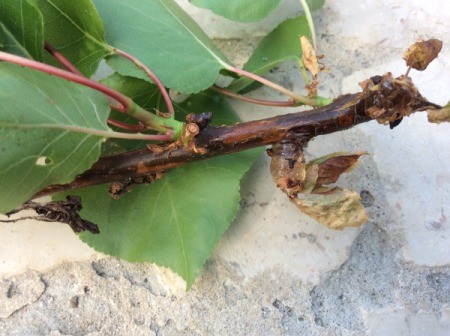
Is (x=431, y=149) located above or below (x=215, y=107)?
below

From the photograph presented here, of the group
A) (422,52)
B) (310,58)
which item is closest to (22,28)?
(310,58)

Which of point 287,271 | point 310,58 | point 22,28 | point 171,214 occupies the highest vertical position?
point 22,28

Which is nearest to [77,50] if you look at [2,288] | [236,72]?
[236,72]

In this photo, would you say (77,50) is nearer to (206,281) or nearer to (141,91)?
(141,91)

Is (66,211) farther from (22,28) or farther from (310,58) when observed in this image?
(310,58)

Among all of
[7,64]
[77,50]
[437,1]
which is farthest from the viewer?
[437,1]

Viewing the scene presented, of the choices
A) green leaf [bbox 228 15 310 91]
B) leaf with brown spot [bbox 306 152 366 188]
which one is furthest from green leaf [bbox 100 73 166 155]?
leaf with brown spot [bbox 306 152 366 188]
